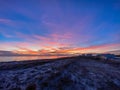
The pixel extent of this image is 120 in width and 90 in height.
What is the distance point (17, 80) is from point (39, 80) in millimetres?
694

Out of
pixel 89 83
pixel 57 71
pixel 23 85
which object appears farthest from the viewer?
pixel 57 71

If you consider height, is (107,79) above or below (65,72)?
below

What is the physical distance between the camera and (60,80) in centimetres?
390

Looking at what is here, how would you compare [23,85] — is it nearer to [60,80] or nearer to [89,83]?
[60,80]

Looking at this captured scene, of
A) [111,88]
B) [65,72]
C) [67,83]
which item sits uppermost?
[65,72]

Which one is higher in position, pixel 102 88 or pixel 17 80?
pixel 17 80

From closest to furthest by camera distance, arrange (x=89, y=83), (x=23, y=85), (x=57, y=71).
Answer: (x=23, y=85) → (x=89, y=83) → (x=57, y=71)

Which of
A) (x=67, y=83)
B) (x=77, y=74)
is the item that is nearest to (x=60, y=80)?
(x=67, y=83)

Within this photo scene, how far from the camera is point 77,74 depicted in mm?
4422

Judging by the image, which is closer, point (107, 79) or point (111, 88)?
point (111, 88)

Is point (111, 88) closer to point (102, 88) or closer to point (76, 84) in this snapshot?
point (102, 88)

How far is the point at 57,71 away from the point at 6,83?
1.56m

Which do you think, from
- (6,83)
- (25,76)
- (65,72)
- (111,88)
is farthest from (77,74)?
(6,83)

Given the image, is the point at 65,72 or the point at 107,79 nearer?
the point at 65,72
